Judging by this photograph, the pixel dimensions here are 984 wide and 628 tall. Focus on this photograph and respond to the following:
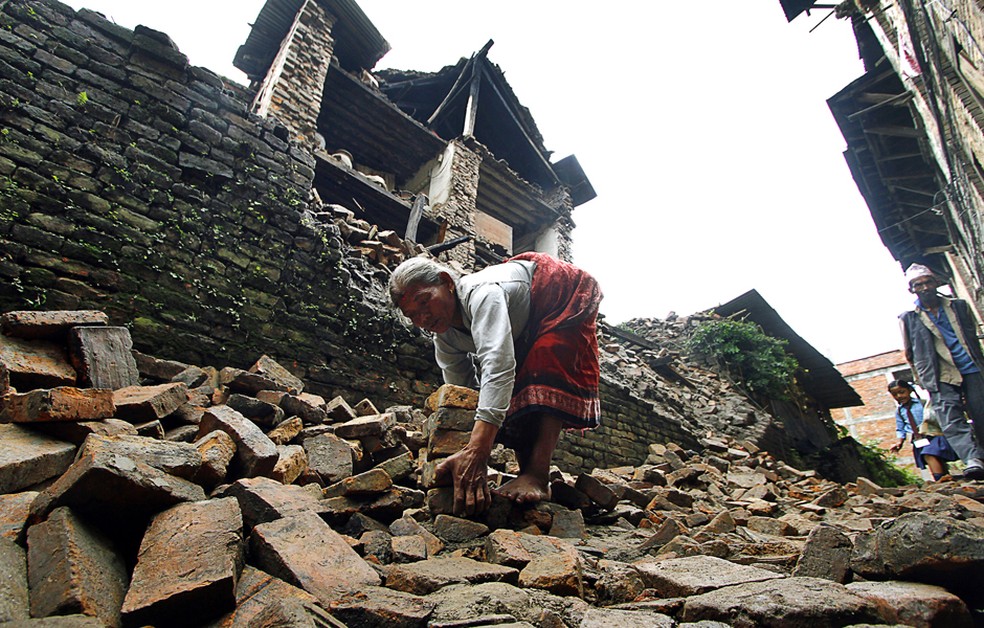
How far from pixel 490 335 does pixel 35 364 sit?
6.95ft

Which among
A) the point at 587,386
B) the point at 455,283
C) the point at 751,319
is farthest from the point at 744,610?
the point at 751,319

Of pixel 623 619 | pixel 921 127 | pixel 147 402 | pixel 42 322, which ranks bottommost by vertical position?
pixel 623 619

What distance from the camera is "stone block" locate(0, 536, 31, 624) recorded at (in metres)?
0.84

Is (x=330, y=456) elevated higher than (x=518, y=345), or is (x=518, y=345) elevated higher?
(x=518, y=345)

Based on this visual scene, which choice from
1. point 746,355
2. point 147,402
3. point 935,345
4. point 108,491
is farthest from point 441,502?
point 746,355

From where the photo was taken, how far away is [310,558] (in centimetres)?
120

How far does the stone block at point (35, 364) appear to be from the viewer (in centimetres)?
194

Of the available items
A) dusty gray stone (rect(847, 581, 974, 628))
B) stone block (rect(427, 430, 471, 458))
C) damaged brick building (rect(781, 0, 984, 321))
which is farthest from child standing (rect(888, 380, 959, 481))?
stone block (rect(427, 430, 471, 458))

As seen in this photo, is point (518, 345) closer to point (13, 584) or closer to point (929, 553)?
point (929, 553)

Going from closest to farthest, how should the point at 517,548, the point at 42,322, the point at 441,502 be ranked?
1. the point at 517,548
2. the point at 441,502
3. the point at 42,322

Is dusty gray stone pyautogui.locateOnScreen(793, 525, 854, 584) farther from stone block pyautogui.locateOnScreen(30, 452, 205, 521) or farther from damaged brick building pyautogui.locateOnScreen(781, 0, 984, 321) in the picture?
damaged brick building pyautogui.locateOnScreen(781, 0, 984, 321)

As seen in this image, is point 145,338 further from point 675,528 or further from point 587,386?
point 675,528

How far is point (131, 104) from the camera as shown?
367 cm

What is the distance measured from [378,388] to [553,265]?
244 cm
